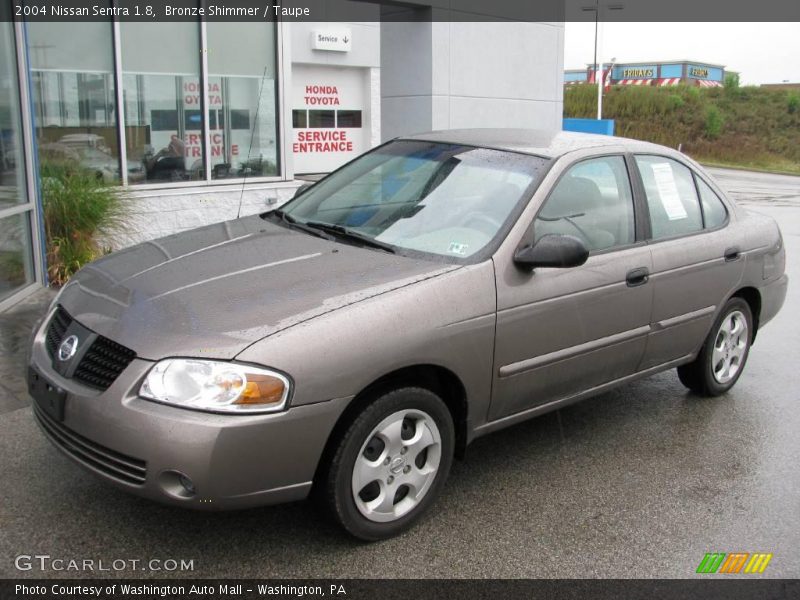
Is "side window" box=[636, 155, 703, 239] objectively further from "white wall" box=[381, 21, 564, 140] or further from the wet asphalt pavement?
"white wall" box=[381, 21, 564, 140]

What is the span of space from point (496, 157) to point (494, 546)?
A: 2.05 metres

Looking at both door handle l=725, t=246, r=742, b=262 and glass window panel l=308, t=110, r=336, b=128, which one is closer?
door handle l=725, t=246, r=742, b=262

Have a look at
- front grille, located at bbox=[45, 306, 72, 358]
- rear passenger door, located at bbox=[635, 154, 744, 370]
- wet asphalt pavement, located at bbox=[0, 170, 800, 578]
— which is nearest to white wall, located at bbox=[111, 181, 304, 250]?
wet asphalt pavement, located at bbox=[0, 170, 800, 578]

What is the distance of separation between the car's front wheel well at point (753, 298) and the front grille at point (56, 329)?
4047mm

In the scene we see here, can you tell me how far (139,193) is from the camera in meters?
9.33

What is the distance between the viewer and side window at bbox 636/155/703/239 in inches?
195

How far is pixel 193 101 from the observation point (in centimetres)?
1000

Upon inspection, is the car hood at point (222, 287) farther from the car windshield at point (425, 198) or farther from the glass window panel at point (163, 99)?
the glass window panel at point (163, 99)

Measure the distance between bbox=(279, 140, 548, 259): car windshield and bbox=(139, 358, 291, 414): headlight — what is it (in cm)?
120

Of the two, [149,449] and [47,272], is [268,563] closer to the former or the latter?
[149,449]

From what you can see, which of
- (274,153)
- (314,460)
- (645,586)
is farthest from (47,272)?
(645,586)

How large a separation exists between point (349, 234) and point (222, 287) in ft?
2.88

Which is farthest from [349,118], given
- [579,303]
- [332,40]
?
[579,303]

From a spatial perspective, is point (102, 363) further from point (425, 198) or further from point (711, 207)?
point (711, 207)
